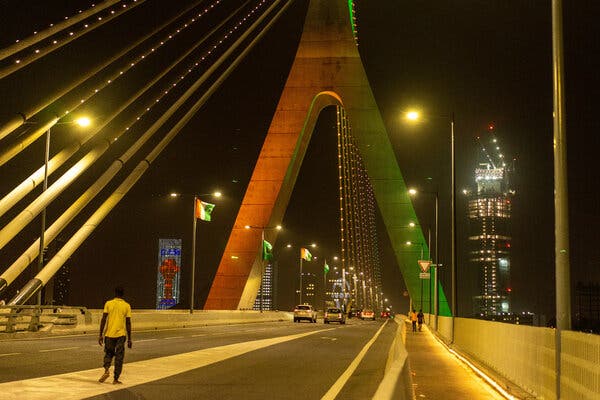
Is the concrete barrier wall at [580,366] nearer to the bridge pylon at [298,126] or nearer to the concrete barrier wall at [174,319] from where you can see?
the concrete barrier wall at [174,319]

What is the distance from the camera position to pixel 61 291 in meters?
95.5

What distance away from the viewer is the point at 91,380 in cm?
1274

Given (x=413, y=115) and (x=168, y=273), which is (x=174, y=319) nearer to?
(x=413, y=115)

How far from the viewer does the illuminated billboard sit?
84.1 meters

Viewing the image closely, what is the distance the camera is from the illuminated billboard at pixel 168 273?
8412 cm

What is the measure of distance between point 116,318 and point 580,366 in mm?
6305

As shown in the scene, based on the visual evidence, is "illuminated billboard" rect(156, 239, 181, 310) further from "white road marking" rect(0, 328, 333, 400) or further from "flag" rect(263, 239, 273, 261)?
"white road marking" rect(0, 328, 333, 400)

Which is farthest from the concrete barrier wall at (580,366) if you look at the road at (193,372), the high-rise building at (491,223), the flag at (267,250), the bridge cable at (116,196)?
the high-rise building at (491,223)

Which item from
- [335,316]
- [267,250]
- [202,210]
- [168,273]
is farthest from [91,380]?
[168,273]

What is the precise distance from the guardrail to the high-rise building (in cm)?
9975

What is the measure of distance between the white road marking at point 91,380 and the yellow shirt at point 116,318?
75 cm

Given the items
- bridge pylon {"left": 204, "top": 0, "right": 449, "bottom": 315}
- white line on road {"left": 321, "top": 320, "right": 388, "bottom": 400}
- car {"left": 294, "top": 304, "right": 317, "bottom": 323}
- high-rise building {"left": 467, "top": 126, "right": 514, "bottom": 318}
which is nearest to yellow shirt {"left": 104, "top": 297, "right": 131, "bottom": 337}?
white line on road {"left": 321, "top": 320, "right": 388, "bottom": 400}

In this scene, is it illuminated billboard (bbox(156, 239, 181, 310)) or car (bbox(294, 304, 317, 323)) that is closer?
car (bbox(294, 304, 317, 323))

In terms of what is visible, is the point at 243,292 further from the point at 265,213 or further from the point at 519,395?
the point at 519,395
